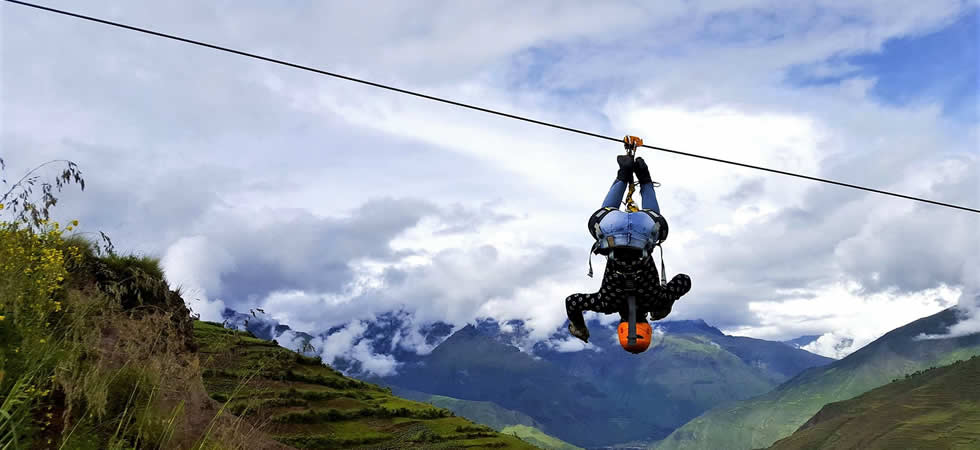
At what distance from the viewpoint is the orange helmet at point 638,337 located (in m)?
9.23

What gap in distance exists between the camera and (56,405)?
9.54 m

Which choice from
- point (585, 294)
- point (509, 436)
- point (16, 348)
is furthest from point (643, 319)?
point (509, 436)

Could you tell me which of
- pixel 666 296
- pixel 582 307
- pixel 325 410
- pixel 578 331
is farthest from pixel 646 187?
pixel 325 410

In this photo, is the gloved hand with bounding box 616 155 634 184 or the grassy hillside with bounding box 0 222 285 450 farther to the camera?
the gloved hand with bounding box 616 155 634 184

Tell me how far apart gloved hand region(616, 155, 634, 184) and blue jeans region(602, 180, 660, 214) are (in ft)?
0.27

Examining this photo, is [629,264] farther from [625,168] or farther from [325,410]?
[325,410]

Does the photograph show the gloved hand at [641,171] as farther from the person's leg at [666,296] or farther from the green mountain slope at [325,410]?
the green mountain slope at [325,410]

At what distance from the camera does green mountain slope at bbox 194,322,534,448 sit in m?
21.7

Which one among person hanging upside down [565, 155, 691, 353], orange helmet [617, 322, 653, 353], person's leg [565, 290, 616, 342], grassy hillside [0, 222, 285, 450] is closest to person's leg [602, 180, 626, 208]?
person hanging upside down [565, 155, 691, 353]

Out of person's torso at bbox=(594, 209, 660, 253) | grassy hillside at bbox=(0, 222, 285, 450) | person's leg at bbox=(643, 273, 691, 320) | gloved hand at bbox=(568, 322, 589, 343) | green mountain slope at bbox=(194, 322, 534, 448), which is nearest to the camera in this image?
grassy hillside at bbox=(0, 222, 285, 450)

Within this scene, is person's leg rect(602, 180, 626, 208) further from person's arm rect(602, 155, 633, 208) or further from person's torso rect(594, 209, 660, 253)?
person's torso rect(594, 209, 660, 253)

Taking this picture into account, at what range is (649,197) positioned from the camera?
988cm

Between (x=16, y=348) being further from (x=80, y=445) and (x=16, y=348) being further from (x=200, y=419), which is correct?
(x=200, y=419)

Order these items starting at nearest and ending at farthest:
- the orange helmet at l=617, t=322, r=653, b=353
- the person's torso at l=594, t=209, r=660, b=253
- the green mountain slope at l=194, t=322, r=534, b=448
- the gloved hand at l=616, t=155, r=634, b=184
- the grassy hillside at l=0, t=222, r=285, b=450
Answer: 1. the grassy hillside at l=0, t=222, r=285, b=450
2. the person's torso at l=594, t=209, r=660, b=253
3. the orange helmet at l=617, t=322, r=653, b=353
4. the gloved hand at l=616, t=155, r=634, b=184
5. the green mountain slope at l=194, t=322, r=534, b=448
